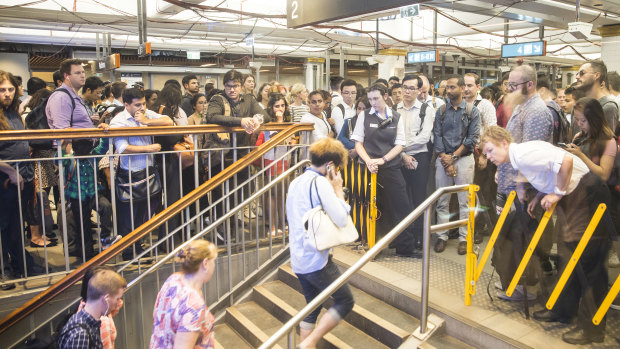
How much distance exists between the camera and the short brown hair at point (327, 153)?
2877 millimetres

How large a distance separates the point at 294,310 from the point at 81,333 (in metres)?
1.63

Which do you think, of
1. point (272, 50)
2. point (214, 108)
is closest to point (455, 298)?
point (214, 108)

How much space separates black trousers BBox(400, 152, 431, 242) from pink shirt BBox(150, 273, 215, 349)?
8.28 ft

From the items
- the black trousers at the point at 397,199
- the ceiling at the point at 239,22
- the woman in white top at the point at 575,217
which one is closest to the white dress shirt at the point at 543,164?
the woman in white top at the point at 575,217

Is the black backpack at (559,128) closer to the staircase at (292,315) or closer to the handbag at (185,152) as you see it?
the staircase at (292,315)

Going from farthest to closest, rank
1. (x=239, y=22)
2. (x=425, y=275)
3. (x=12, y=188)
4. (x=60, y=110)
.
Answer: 1. (x=239, y=22)
2. (x=60, y=110)
3. (x=12, y=188)
4. (x=425, y=275)

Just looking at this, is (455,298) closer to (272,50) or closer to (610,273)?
(610,273)

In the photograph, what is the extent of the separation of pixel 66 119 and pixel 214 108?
1302mm

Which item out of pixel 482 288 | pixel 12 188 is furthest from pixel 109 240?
pixel 482 288

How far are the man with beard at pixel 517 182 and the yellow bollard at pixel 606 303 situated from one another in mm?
429

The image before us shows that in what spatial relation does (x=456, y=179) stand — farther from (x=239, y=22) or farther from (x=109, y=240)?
(x=239, y=22)

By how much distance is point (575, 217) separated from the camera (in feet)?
9.32

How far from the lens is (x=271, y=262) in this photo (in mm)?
4543

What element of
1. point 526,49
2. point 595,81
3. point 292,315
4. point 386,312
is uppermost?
point 526,49
